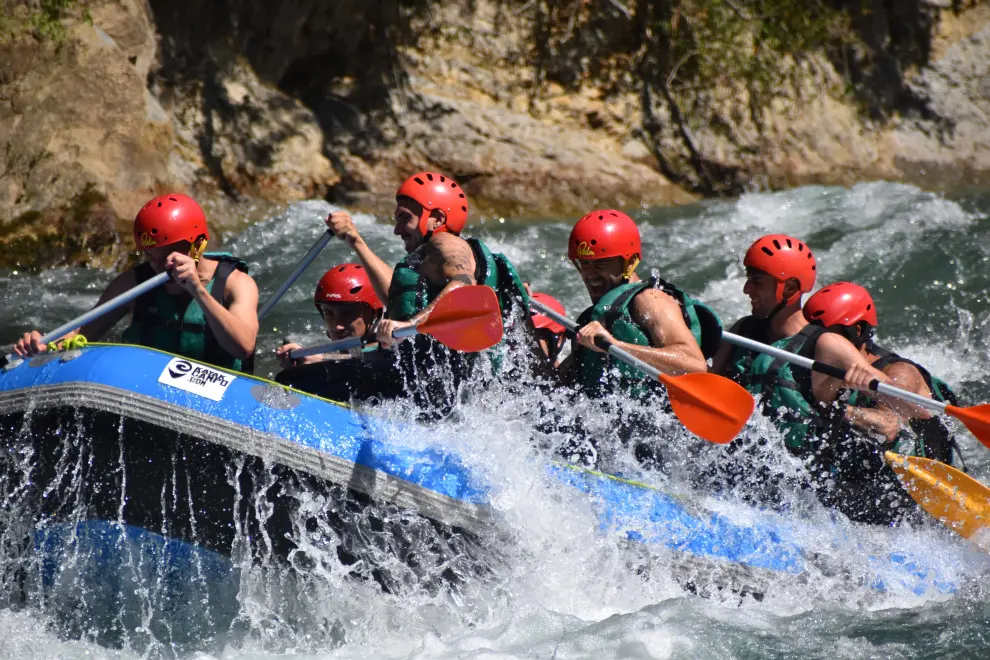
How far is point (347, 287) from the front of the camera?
19.5ft

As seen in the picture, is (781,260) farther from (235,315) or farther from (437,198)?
(235,315)

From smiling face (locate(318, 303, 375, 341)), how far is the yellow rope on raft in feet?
4.30

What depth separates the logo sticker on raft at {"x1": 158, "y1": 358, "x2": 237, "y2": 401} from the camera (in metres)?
4.68

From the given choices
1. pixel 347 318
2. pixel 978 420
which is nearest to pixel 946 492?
pixel 978 420

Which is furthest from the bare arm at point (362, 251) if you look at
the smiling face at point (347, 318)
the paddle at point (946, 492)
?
the paddle at point (946, 492)

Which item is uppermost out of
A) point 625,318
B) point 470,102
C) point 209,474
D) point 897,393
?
point 625,318

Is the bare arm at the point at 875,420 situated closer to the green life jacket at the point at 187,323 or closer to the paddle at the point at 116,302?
the green life jacket at the point at 187,323

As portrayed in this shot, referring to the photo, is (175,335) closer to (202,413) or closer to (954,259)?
(202,413)

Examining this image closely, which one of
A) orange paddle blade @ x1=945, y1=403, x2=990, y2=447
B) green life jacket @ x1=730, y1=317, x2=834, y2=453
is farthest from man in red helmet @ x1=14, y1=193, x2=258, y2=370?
orange paddle blade @ x1=945, y1=403, x2=990, y2=447

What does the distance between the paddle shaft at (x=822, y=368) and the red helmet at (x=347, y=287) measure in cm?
176

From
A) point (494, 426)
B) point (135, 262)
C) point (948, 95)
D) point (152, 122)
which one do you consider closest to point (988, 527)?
point (494, 426)

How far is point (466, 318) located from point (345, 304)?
4.57 feet

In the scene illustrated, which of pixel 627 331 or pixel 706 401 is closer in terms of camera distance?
pixel 706 401

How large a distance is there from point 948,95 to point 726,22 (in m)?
2.52
